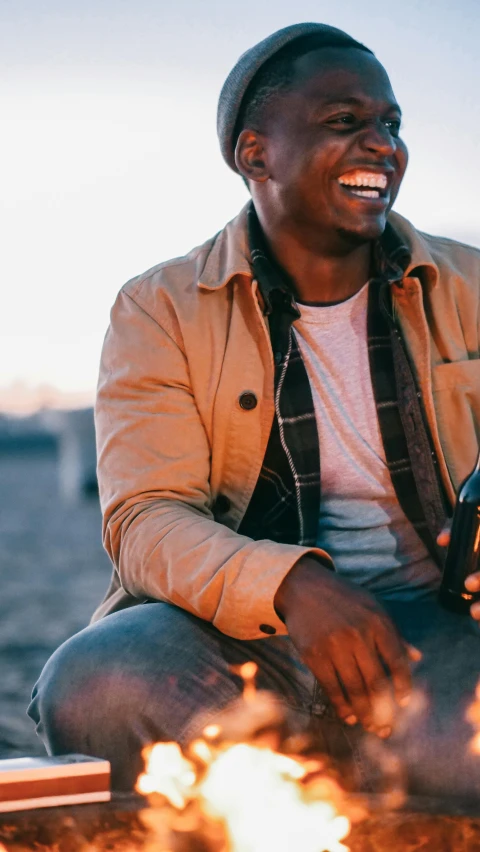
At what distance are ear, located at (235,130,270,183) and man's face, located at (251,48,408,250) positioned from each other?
0.14m

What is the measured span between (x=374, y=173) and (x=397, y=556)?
0.99 m

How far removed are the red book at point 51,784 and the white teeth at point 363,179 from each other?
1.62m

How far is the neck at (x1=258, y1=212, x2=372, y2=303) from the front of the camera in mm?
3045

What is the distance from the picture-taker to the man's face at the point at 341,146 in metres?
2.92

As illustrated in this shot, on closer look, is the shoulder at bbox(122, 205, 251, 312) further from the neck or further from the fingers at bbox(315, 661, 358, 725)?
the fingers at bbox(315, 661, 358, 725)

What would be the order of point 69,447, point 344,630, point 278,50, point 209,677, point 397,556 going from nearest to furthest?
point 344,630, point 209,677, point 397,556, point 278,50, point 69,447

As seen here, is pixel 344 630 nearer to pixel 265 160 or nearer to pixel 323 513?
pixel 323 513

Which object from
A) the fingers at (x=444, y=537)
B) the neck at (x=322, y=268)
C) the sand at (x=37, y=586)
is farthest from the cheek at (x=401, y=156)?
the sand at (x=37, y=586)

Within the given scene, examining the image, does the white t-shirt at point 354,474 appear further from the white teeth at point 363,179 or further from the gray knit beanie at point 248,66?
the gray knit beanie at point 248,66

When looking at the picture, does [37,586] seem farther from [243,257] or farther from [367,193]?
[367,193]

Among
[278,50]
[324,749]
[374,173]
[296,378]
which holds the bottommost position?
[324,749]

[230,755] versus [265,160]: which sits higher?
[265,160]

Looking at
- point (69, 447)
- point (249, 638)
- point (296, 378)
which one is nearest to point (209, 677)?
point (249, 638)

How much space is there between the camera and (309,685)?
8.43ft
